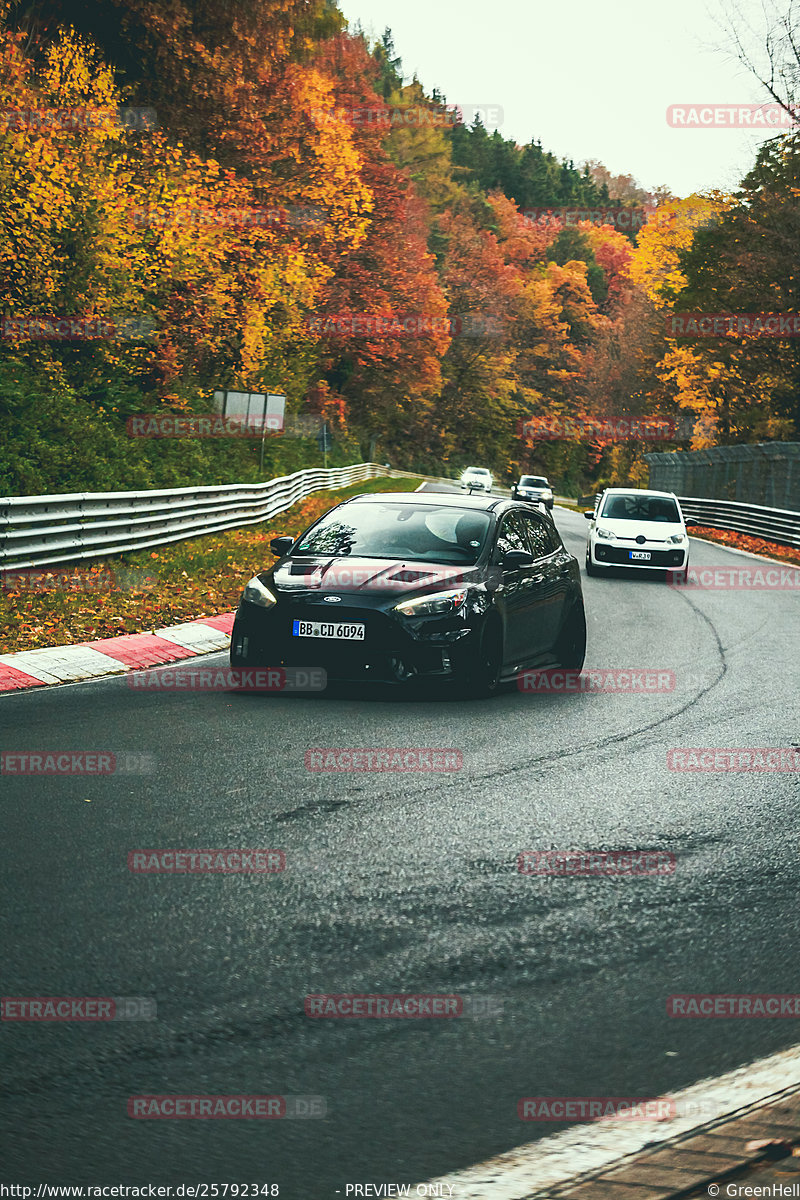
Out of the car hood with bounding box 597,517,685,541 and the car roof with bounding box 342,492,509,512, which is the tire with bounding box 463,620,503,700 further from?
the car hood with bounding box 597,517,685,541

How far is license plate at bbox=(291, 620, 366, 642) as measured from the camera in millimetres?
9680

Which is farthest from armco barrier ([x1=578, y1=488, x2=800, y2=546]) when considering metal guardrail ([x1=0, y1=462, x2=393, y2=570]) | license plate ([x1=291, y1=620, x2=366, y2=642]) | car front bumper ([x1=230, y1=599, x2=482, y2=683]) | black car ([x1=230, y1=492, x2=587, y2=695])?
license plate ([x1=291, y1=620, x2=366, y2=642])

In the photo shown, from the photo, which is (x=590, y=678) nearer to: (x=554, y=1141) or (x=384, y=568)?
(x=384, y=568)

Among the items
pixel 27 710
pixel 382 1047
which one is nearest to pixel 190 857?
pixel 382 1047

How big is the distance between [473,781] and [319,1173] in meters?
4.30

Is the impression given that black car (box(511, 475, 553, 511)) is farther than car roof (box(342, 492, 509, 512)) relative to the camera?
Yes

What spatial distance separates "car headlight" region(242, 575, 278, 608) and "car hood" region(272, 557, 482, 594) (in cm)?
11

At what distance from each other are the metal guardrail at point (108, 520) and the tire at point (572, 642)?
612 centimetres

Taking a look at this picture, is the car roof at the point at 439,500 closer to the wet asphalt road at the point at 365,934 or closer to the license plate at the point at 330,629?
the license plate at the point at 330,629

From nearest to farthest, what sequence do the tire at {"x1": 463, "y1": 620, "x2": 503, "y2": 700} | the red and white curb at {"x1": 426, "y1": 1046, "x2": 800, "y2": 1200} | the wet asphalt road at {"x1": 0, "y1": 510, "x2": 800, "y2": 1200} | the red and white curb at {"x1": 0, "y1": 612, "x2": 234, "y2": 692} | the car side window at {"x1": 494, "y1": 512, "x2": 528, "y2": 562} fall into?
1. the red and white curb at {"x1": 426, "y1": 1046, "x2": 800, "y2": 1200}
2. the wet asphalt road at {"x1": 0, "y1": 510, "x2": 800, "y2": 1200}
3. the tire at {"x1": 463, "y1": 620, "x2": 503, "y2": 700}
4. the red and white curb at {"x1": 0, "y1": 612, "x2": 234, "y2": 692}
5. the car side window at {"x1": 494, "y1": 512, "x2": 528, "y2": 562}

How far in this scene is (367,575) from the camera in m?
10.1

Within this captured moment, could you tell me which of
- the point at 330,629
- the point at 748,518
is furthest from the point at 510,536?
the point at 748,518

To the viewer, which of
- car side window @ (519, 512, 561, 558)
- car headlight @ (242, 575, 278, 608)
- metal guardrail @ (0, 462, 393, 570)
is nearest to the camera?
car headlight @ (242, 575, 278, 608)

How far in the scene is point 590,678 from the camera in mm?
11578
